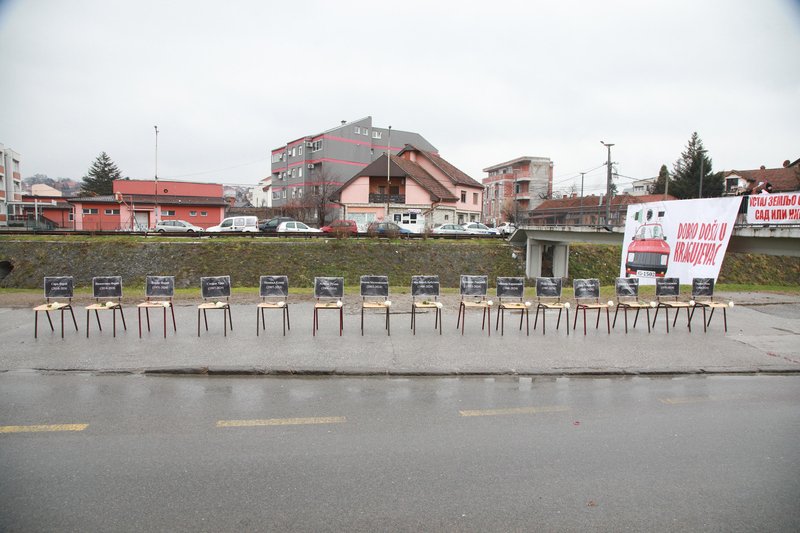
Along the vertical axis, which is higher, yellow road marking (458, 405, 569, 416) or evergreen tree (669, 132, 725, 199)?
evergreen tree (669, 132, 725, 199)

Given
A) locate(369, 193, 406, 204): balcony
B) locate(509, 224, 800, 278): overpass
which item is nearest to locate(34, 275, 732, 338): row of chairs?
locate(509, 224, 800, 278): overpass

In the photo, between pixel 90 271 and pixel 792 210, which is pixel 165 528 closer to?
pixel 792 210

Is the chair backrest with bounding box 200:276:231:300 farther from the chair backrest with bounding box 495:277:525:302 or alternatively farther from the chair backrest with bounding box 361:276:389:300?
the chair backrest with bounding box 495:277:525:302

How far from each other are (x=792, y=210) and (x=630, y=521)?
11.2 m

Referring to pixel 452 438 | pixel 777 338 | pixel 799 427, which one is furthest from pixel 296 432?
pixel 777 338

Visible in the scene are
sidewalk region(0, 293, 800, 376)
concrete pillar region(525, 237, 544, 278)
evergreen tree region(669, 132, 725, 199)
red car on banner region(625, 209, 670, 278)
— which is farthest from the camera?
evergreen tree region(669, 132, 725, 199)

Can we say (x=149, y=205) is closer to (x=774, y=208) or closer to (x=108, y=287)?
(x=108, y=287)

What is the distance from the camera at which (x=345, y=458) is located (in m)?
4.92

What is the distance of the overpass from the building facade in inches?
1366

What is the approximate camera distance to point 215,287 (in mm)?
11383

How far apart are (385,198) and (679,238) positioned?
41451 mm

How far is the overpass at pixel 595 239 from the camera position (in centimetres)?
1246

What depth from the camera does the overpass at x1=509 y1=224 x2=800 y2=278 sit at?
12461mm

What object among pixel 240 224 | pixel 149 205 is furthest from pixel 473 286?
pixel 149 205
